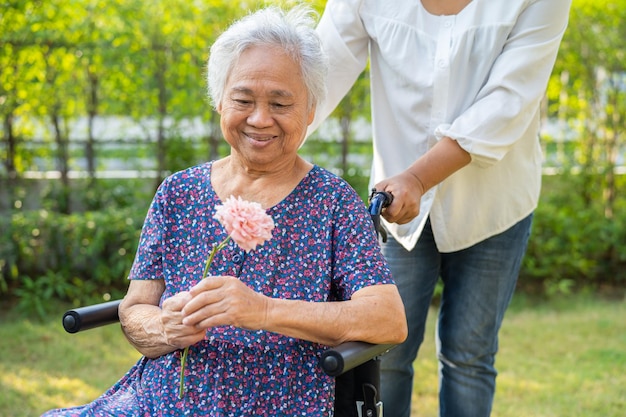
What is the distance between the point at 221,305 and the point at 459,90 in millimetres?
1095

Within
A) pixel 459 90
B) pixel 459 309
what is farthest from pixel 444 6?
pixel 459 309

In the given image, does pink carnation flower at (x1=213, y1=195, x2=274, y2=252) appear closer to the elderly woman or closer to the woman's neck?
the elderly woman

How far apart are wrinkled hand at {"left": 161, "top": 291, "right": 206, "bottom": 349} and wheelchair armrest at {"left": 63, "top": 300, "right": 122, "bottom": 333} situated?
0.90 feet

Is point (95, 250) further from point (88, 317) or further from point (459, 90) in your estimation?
point (459, 90)

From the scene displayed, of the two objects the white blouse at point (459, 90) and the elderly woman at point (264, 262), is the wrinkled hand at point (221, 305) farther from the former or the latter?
the white blouse at point (459, 90)

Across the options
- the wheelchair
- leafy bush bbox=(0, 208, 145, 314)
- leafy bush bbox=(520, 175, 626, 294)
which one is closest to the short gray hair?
the wheelchair

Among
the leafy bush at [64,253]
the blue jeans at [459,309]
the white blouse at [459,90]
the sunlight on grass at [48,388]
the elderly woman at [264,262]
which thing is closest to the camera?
the elderly woman at [264,262]

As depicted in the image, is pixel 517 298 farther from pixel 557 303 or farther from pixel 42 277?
pixel 42 277

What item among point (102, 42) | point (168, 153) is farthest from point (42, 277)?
point (102, 42)

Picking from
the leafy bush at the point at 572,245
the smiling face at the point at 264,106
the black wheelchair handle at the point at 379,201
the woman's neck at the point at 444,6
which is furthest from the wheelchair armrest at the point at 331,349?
the leafy bush at the point at 572,245

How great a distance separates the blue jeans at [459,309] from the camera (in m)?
2.82

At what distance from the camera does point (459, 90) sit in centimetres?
267

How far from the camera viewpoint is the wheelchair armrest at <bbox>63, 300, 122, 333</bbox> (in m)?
2.30

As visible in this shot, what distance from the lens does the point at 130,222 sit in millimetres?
5219
